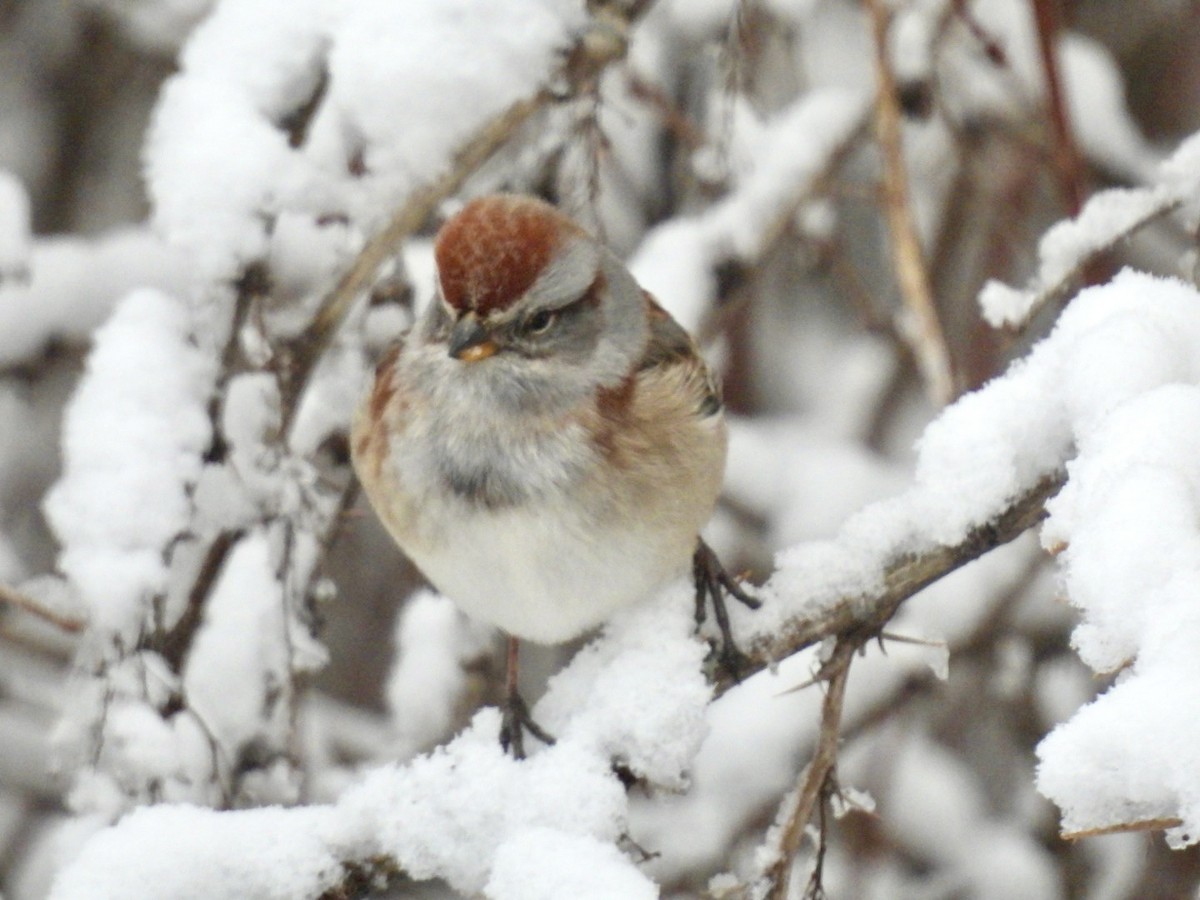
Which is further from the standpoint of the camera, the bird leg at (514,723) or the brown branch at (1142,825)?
the bird leg at (514,723)

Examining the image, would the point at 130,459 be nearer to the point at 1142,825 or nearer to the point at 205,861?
the point at 205,861

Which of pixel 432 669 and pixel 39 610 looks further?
pixel 432 669

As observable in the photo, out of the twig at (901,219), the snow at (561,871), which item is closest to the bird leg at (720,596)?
the snow at (561,871)

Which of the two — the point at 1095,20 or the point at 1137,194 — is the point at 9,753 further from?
the point at 1095,20

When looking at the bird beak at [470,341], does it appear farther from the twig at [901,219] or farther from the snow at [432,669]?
the snow at [432,669]

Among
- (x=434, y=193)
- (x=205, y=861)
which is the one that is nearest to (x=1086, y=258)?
(x=434, y=193)

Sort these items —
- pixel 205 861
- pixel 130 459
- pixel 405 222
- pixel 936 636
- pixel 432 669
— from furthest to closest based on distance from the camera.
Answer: pixel 432 669, pixel 405 222, pixel 130 459, pixel 936 636, pixel 205 861

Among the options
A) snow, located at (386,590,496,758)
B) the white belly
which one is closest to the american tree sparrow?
the white belly
